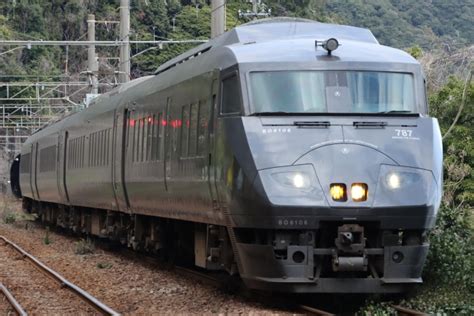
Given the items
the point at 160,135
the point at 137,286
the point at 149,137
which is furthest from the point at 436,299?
the point at 149,137

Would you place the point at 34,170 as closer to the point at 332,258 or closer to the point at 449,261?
the point at 449,261

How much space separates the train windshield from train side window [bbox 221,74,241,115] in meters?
0.18

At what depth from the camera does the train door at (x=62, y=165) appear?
2514 centimetres

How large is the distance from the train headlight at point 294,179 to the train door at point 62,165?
1558 cm

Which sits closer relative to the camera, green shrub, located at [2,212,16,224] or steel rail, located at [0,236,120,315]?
steel rail, located at [0,236,120,315]

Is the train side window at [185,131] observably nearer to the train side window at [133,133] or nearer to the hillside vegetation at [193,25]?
the train side window at [133,133]

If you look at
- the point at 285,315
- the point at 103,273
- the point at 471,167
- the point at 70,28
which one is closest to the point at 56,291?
the point at 103,273

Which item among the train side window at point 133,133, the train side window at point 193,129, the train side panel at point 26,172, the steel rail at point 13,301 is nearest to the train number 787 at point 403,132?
→ the train side window at point 193,129

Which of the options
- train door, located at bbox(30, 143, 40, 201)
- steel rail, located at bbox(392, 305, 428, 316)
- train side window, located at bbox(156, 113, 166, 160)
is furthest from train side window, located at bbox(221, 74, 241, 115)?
train door, located at bbox(30, 143, 40, 201)

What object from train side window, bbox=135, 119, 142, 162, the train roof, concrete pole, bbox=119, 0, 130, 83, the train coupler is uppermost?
concrete pole, bbox=119, 0, 130, 83

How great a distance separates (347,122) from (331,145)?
375mm

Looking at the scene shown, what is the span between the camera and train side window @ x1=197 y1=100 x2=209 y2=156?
11586 mm

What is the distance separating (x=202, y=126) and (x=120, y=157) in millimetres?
5794

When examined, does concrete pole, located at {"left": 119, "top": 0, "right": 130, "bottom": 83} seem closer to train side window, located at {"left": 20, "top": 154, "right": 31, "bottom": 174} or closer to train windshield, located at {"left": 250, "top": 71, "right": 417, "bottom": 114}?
train side window, located at {"left": 20, "top": 154, "right": 31, "bottom": 174}
